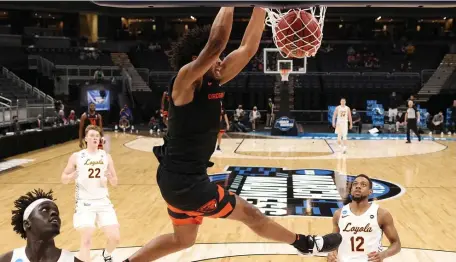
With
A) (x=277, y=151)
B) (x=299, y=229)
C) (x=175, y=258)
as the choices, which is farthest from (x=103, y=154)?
(x=277, y=151)

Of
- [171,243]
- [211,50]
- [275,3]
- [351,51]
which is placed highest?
[351,51]

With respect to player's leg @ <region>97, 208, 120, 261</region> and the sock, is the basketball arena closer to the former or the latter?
the sock

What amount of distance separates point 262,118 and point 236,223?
2218 cm

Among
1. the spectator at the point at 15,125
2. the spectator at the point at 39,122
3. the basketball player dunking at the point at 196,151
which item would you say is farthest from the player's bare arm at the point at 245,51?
the spectator at the point at 39,122

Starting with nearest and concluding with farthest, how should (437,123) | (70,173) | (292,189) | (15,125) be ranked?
(70,173)
(292,189)
(15,125)
(437,123)

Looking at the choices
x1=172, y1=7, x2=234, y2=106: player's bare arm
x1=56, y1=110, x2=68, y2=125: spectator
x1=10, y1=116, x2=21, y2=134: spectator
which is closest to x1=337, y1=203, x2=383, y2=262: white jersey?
x1=172, y1=7, x2=234, y2=106: player's bare arm

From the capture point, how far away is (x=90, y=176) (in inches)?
223

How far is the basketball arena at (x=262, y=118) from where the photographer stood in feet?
22.2

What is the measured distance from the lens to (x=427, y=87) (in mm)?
30297

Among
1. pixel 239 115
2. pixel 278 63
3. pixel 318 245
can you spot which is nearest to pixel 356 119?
pixel 278 63

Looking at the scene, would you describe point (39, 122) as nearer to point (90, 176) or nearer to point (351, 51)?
point (90, 176)

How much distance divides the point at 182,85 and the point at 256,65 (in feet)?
101

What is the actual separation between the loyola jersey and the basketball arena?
2.73 ft

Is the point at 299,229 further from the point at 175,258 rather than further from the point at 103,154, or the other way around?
the point at 103,154
